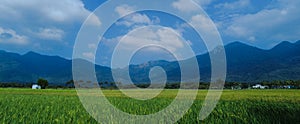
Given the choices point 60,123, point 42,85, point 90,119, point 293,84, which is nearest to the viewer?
point 60,123

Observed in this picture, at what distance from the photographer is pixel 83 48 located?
8711 millimetres

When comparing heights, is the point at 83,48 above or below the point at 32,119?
above

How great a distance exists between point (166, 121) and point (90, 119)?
1.84 metres

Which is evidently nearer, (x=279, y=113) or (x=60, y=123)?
(x=60, y=123)

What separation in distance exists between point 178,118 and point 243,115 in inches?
70.5

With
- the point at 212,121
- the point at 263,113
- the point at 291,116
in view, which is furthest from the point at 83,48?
the point at 291,116

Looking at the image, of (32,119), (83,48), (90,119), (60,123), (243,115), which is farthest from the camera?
(83,48)

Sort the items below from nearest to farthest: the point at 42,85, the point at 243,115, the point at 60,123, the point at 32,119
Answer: the point at 60,123, the point at 32,119, the point at 243,115, the point at 42,85

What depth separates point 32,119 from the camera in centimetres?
637

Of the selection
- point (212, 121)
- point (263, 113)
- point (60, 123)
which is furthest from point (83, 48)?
point (263, 113)

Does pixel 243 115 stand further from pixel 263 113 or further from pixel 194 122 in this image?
pixel 194 122

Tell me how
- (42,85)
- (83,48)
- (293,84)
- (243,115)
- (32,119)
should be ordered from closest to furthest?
(32,119)
(243,115)
(83,48)
(293,84)
(42,85)

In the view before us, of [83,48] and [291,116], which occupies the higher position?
[83,48]

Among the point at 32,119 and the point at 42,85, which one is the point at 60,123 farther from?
the point at 42,85
